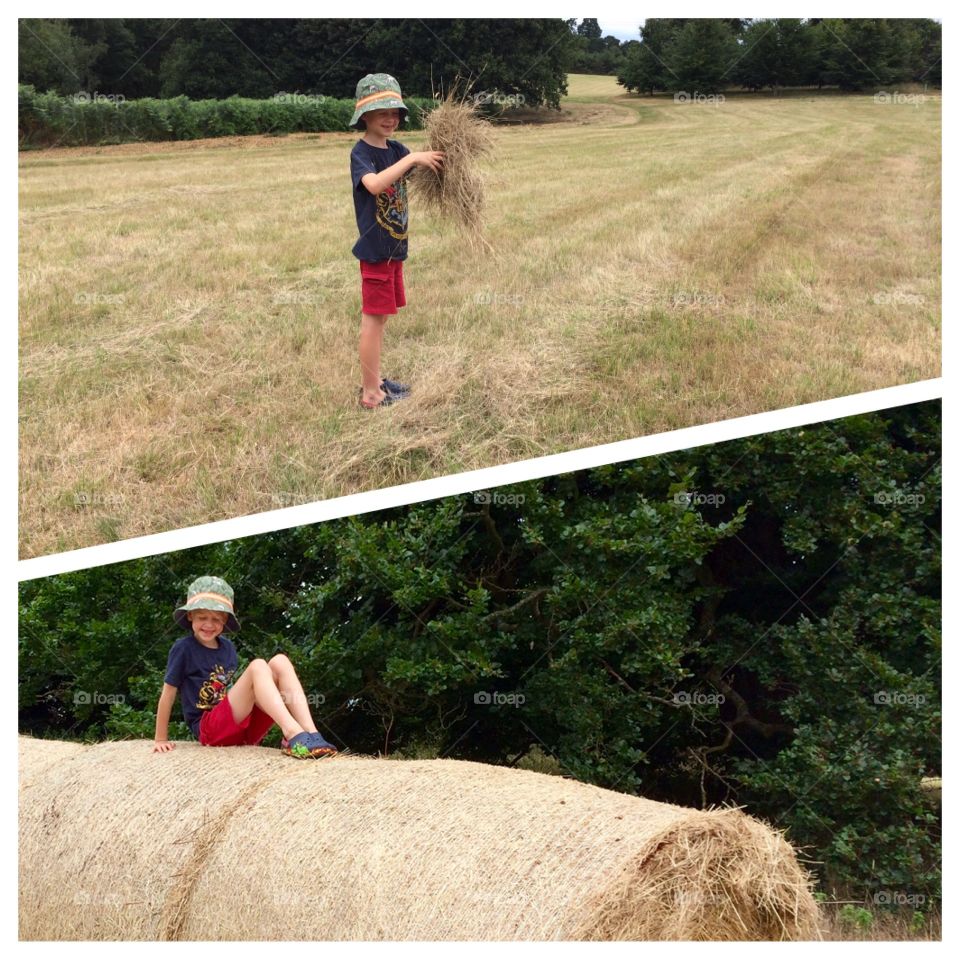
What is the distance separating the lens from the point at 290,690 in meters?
5.43

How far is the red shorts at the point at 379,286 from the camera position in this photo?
6.53 meters

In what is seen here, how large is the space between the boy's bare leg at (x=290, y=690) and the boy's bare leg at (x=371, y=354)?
2.13 meters

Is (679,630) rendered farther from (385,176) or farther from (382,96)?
(382,96)

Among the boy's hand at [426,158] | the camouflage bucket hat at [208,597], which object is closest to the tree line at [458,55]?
the boy's hand at [426,158]

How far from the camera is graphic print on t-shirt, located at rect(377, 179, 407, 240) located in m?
6.37

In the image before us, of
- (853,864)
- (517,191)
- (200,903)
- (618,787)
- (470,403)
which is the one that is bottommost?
(853,864)

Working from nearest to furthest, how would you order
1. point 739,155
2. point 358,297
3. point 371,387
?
point 371,387
point 358,297
point 739,155

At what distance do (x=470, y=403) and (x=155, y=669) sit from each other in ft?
14.3

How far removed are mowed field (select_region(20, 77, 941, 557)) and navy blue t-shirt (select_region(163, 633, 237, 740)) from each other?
0.71 meters

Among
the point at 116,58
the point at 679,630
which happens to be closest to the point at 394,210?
the point at 679,630

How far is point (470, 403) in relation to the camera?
22.9 feet

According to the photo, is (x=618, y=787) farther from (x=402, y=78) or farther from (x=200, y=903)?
(x=402, y=78)

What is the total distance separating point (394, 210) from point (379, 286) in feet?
1.55

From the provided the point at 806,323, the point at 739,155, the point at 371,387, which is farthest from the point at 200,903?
the point at 739,155
